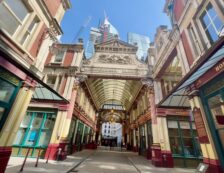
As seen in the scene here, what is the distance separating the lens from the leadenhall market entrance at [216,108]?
20.5ft

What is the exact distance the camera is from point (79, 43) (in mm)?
17453

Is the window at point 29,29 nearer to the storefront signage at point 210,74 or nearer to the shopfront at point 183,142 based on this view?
the storefront signage at point 210,74

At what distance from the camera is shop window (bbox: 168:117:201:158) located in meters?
12.8

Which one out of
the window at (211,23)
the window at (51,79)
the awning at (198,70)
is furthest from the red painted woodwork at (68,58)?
the window at (211,23)

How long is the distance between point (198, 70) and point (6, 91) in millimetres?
9193

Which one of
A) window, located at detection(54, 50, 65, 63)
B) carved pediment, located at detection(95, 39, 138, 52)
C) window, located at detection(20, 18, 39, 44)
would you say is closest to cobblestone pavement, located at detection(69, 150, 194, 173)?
window, located at detection(20, 18, 39, 44)

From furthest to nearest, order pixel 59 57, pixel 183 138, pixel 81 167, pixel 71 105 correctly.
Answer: pixel 59 57 < pixel 71 105 < pixel 183 138 < pixel 81 167

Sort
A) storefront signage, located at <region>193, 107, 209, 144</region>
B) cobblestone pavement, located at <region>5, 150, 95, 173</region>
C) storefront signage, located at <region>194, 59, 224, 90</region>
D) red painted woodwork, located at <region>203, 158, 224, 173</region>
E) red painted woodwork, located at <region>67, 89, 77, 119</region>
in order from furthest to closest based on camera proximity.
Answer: red painted woodwork, located at <region>67, 89, 77, 119</region> → cobblestone pavement, located at <region>5, 150, 95, 173</region> → storefront signage, located at <region>193, 107, 209, 144</region> → red painted woodwork, located at <region>203, 158, 224, 173</region> → storefront signage, located at <region>194, 59, 224, 90</region>

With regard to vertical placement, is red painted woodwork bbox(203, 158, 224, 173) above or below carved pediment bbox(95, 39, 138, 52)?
below

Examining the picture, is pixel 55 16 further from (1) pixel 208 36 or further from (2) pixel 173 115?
(2) pixel 173 115

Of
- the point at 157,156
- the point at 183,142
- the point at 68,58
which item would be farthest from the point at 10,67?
the point at 183,142

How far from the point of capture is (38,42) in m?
8.46

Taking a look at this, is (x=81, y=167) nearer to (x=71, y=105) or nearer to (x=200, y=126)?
(x=71, y=105)

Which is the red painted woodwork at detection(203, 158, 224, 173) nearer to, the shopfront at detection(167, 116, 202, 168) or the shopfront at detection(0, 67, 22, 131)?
the shopfront at detection(167, 116, 202, 168)
